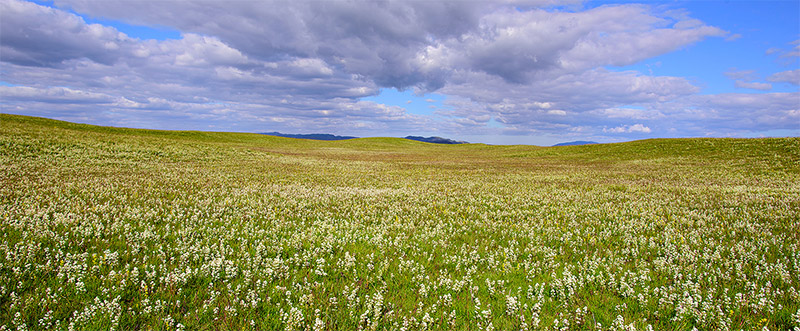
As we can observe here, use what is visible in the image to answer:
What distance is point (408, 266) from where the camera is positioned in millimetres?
5992

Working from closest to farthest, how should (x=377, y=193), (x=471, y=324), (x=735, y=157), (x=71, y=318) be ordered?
1. (x=71, y=318)
2. (x=471, y=324)
3. (x=377, y=193)
4. (x=735, y=157)

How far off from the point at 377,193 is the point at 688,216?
36.5 ft

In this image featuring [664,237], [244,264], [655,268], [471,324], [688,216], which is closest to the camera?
[471,324]

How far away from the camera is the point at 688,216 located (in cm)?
1051

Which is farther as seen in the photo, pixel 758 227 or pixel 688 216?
pixel 688 216

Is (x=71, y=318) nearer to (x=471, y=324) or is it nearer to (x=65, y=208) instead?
(x=471, y=324)

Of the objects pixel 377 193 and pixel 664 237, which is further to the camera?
pixel 377 193

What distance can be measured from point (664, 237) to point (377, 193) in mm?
10130

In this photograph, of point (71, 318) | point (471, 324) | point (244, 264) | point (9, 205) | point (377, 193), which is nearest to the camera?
point (71, 318)

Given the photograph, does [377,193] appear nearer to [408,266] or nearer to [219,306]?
[408,266]

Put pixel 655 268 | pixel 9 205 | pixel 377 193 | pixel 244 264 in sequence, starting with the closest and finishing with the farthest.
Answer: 1. pixel 244 264
2. pixel 655 268
3. pixel 9 205
4. pixel 377 193

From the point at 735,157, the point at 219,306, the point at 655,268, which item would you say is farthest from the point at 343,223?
the point at 735,157

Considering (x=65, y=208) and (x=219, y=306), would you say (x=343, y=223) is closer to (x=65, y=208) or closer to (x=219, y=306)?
(x=219, y=306)

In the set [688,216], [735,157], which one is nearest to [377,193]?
[688,216]
